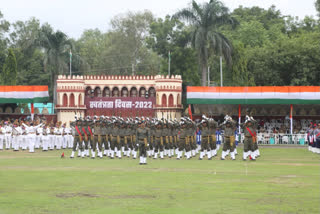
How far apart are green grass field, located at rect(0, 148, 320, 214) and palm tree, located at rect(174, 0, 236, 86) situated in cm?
2635

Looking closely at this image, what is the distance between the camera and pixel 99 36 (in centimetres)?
9931

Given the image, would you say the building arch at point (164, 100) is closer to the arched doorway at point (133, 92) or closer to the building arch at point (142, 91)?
the building arch at point (142, 91)

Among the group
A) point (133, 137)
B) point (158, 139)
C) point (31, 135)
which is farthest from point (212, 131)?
point (31, 135)

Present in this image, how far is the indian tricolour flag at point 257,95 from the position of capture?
1657 inches

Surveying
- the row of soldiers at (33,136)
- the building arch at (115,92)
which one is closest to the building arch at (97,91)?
the building arch at (115,92)

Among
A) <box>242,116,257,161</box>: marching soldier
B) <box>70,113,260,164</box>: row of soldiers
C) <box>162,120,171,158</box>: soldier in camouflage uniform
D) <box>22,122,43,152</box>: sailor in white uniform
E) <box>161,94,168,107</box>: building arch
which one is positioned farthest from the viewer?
<box>161,94,168,107</box>: building arch

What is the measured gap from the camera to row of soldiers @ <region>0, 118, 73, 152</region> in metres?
33.6

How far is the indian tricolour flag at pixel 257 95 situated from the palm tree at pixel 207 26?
14.4 feet

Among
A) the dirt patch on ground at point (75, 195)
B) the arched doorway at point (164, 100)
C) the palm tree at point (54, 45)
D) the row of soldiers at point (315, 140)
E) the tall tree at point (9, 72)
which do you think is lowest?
the dirt patch on ground at point (75, 195)

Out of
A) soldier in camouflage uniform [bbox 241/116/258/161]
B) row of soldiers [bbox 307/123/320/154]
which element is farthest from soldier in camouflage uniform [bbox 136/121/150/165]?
row of soldiers [bbox 307/123/320/154]

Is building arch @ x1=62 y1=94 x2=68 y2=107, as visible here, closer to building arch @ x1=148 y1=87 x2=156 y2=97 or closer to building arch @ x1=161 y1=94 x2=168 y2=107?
building arch @ x1=148 y1=87 x2=156 y2=97

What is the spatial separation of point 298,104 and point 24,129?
22.1 metres

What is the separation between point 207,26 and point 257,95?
9875 mm

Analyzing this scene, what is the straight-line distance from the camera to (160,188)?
15.6 metres
